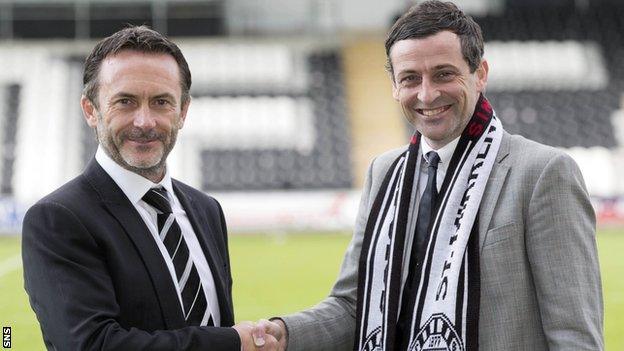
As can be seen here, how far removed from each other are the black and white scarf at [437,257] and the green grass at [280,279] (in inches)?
169

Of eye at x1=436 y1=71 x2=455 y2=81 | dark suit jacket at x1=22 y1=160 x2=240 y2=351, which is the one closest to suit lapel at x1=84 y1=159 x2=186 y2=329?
dark suit jacket at x1=22 y1=160 x2=240 y2=351

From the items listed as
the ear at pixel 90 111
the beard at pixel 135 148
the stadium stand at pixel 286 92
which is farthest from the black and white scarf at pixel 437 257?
the stadium stand at pixel 286 92

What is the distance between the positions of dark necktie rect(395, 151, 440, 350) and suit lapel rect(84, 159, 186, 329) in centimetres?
61

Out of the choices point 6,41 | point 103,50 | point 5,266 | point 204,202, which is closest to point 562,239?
point 204,202

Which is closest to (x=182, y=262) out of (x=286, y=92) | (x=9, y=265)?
(x=9, y=265)

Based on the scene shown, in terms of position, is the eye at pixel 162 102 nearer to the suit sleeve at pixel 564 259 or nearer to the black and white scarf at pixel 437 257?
the black and white scarf at pixel 437 257

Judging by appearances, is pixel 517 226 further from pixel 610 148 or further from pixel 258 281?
pixel 610 148

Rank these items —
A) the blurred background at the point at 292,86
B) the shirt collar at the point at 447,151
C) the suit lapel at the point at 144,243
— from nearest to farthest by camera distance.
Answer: the suit lapel at the point at 144,243, the shirt collar at the point at 447,151, the blurred background at the point at 292,86

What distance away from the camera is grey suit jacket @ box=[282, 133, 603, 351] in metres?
2.08

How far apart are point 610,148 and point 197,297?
17.1 metres

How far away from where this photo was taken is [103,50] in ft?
7.30

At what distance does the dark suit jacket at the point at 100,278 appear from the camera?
2.04 meters

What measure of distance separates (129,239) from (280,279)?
746cm

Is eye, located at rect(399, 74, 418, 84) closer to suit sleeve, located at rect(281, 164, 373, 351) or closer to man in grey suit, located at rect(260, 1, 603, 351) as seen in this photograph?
man in grey suit, located at rect(260, 1, 603, 351)
